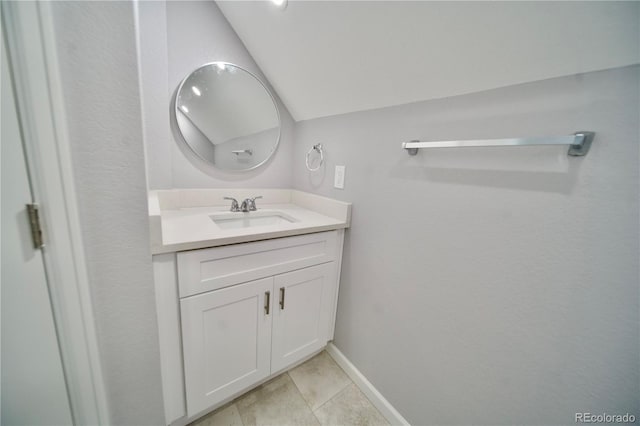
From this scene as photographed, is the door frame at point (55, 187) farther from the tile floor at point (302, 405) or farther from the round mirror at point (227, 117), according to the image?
the round mirror at point (227, 117)

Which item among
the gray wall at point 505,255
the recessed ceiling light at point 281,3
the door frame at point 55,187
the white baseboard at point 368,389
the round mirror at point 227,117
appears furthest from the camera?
the round mirror at point 227,117

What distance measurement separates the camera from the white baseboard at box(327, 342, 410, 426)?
1.03m

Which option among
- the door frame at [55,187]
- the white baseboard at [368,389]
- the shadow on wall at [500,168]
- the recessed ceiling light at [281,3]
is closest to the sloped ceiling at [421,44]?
the recessed ceiling light at [281,3]

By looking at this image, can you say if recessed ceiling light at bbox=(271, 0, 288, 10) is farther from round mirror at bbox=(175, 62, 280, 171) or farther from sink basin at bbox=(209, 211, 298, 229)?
sink basin at bbox=(209, 211, 298, 229)

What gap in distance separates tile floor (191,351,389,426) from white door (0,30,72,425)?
2.42 ft

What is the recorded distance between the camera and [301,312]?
116cm

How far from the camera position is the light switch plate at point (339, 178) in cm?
122

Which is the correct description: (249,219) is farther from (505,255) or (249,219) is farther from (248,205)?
(505,255)

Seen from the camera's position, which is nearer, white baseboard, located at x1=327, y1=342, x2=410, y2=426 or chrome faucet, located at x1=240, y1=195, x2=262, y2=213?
white baseboard, located at x1=327, y1=342, x2=410, y2=426

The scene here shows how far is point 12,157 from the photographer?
425 millimetres

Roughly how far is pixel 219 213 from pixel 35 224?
77cm

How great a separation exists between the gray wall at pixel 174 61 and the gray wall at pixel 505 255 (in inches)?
35.4

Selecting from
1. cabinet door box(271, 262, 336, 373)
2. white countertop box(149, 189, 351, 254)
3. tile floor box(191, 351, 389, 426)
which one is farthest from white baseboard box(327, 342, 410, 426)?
white countertop box(149, 189, 351, 254)

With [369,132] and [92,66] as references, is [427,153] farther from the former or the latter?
[92,66]
